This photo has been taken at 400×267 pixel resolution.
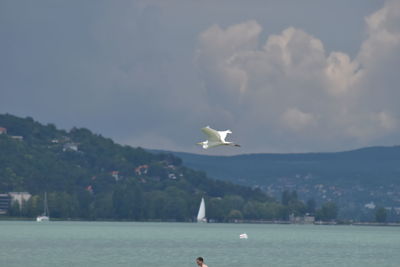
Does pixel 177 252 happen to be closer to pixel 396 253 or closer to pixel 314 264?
pixel 314 264

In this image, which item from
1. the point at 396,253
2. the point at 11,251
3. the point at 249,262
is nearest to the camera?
the point at 249,262

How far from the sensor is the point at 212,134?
72.5 m

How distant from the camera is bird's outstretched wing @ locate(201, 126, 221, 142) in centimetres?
7156

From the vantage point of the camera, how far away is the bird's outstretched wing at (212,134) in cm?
7156

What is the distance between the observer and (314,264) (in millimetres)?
145750

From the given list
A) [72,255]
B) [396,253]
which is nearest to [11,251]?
[72,255]

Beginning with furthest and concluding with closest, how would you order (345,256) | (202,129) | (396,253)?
(396,253), (345,256), (202,129)

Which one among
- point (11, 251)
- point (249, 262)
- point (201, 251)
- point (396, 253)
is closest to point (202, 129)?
point (249, 262)

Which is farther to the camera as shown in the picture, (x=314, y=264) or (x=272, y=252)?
(x=272, y=252)

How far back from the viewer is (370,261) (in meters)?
157

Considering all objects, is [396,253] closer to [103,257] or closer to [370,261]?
[370,261]

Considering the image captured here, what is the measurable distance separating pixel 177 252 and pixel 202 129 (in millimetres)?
96381

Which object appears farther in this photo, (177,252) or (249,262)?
(177,252)

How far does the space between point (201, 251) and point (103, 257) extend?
2703 centimetres
